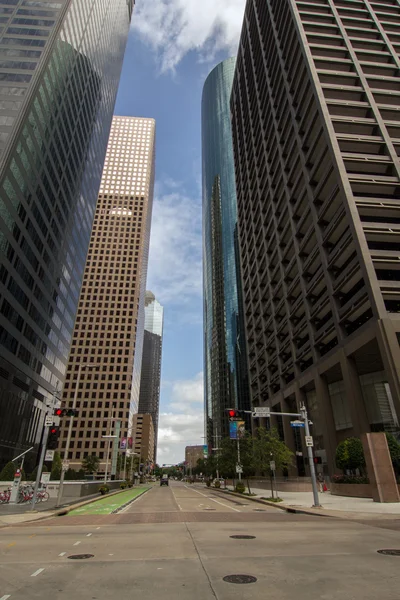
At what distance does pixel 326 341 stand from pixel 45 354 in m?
56.4

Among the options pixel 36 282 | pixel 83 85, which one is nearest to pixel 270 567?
pixel 36 282

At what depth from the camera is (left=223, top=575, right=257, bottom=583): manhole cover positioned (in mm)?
7113

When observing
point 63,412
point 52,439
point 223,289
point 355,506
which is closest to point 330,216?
point 355,506

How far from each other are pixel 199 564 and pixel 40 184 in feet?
224

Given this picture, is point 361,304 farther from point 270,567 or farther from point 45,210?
point 45,210

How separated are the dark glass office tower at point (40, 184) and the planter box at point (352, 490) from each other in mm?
32786

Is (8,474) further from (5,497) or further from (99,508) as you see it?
(99,508)

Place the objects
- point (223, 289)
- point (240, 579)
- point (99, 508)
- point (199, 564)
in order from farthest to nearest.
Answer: point (223, 289), point (99, 508), point (199, 564), point (240, 579)

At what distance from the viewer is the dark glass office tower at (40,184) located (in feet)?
185

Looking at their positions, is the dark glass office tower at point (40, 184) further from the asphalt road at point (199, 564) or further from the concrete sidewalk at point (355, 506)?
the asphalt road at point (199, 564)

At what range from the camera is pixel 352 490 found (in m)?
31.4

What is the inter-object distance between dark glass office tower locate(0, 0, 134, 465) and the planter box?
3279 cm

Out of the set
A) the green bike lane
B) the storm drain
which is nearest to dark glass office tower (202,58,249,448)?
the green bike lane

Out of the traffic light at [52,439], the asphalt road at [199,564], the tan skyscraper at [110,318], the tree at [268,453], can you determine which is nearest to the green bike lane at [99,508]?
the traffic light at [52,439]
